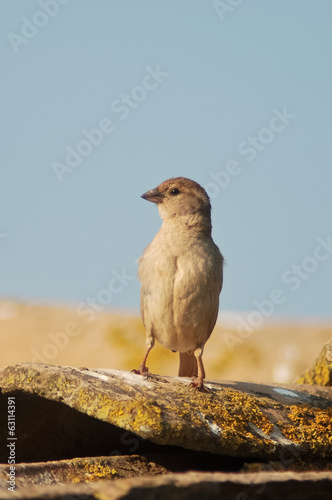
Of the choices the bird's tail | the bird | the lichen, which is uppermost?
the bird

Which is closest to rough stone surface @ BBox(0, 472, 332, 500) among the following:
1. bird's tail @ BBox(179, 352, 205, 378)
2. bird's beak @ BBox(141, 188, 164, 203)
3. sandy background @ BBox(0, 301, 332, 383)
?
bird's tail @ BBox(179, 352, 205, 378)

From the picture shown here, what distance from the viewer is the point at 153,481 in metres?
1.78

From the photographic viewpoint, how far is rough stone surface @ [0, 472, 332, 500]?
1.72 meters

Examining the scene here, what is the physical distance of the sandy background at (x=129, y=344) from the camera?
894cm

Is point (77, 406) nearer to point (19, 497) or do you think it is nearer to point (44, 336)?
point (19, 497)

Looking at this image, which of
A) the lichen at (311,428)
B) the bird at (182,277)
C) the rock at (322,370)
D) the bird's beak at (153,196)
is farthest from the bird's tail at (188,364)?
the lichen at (311,428)

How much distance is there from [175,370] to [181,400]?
18.6 ft

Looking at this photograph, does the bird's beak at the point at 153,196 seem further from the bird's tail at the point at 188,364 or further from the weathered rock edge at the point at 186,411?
the weathered rock edge at the point at 186,411

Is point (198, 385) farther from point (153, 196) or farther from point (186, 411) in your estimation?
point (153, 196)

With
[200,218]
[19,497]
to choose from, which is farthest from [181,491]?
[200,218]

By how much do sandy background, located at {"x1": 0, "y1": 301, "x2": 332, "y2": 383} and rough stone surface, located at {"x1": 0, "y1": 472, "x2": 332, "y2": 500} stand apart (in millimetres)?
6362

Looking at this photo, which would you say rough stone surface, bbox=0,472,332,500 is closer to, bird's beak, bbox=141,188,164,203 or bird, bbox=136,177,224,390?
bird, bbox=136,177,224,390

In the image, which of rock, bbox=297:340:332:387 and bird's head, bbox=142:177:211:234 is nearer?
rock, bbox=297:340:332:387

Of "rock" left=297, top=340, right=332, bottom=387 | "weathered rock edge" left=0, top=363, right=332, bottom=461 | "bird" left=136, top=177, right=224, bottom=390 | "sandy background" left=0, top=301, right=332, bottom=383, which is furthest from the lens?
"sandy background" left=0, top=301, right=332, bottom=383
